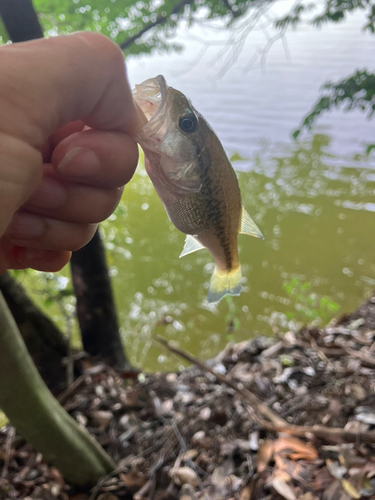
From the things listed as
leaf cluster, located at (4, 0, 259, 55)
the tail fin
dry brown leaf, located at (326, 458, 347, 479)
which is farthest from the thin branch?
leaf cluster, located at (4, 0, 259, 55)

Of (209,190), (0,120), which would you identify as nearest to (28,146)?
(0,120)

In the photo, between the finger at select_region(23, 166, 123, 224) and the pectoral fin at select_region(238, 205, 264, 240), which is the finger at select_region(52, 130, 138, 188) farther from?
the pectoral fin at select_region(238, 205, 264, 240)

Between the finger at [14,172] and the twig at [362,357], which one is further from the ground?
the finger at [14,172]

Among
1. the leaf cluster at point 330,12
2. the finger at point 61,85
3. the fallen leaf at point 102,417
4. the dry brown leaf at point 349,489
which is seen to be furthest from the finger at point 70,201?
A: the leaf cluster at point 330,12

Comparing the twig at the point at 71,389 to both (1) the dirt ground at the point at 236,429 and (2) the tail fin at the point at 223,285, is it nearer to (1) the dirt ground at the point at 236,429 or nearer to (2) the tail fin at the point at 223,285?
(1) the dirt ground at the point at 236,429

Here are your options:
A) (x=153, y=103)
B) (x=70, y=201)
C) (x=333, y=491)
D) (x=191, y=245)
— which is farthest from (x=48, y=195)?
(x=333, y=491)

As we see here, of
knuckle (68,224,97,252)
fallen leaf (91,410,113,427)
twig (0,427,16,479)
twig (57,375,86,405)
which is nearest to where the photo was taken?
knuckle (68,224,97,252)
